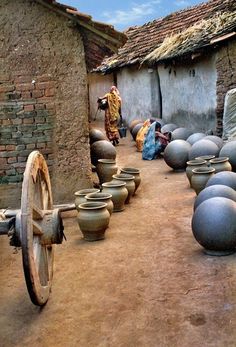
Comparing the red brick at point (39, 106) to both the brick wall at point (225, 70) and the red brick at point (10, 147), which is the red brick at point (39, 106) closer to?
the red brick at point (10, 147)

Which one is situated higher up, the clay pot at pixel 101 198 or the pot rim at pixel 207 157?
the pot rim at pixel 207 157

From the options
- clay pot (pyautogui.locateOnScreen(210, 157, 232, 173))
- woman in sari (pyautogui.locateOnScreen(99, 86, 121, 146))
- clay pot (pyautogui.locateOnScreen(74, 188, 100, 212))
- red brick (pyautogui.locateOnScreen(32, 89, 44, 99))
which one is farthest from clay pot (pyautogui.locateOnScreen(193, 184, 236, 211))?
woman in sari (pyautogui.locateOnScreen(99, 86, 121, 146))

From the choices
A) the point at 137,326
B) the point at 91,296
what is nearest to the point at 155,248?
the point at 91,296

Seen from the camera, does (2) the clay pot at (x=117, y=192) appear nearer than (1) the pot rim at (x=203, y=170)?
Yes

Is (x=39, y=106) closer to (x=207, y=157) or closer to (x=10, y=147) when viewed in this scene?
(x=10, y=147)

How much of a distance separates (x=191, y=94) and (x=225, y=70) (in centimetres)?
209

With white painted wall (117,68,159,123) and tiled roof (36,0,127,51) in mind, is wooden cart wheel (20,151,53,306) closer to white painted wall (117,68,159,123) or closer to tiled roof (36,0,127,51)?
tiled roof (36,0,127,51)

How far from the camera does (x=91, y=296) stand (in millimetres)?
4211

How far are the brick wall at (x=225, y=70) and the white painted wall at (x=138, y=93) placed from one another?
17.7 ft

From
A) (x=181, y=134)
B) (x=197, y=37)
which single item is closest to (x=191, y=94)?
(x=181, y=134)

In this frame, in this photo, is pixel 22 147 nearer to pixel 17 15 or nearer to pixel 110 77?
pixel 17 15

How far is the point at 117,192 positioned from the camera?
6.97 meters

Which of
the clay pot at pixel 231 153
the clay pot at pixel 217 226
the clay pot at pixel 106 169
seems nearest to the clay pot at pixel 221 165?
the clay pot at pixel 231 153

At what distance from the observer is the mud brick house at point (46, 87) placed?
21.5ft
